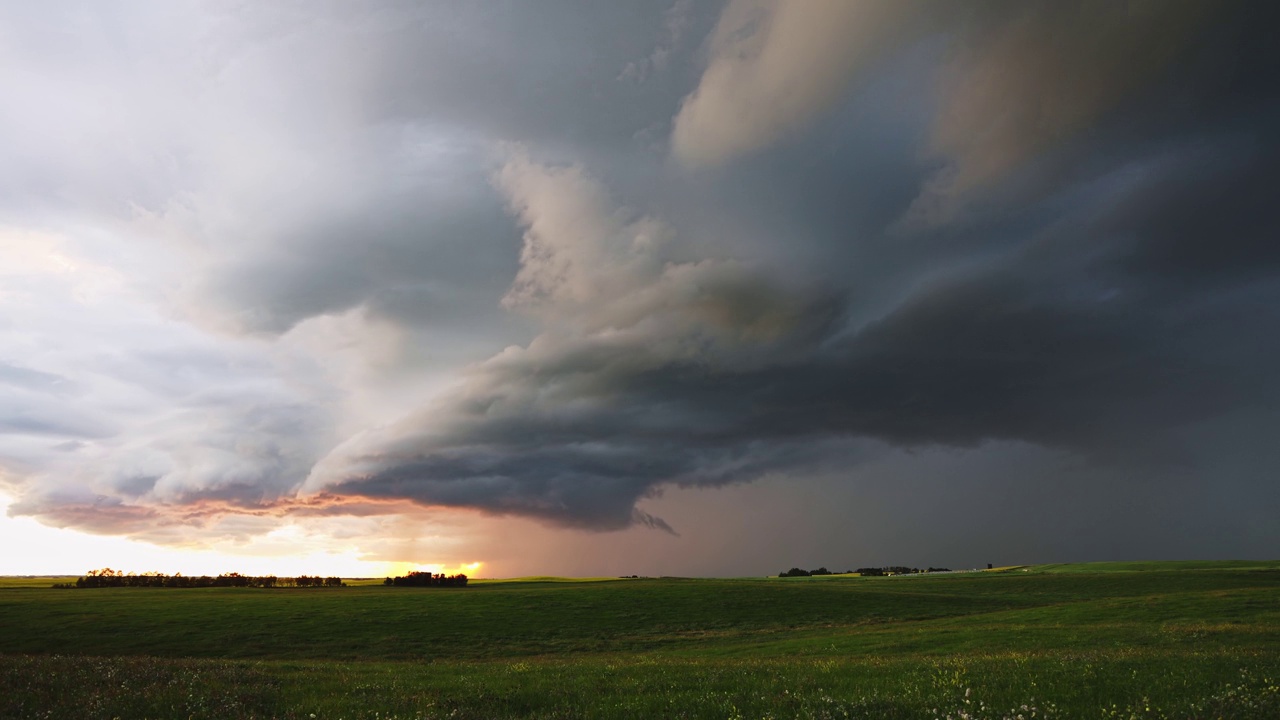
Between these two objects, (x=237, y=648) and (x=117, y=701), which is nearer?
(x=117, y=701)

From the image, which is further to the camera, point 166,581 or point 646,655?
point 166,581

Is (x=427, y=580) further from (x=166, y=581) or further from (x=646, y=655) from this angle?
(x=646, y=655)

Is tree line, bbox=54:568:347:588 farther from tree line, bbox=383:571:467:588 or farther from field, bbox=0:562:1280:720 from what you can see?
field, bbox=0:562:1280:720

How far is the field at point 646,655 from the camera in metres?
15.6

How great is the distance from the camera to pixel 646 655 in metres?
42.7

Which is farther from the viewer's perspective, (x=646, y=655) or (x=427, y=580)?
(x=427, y=580)

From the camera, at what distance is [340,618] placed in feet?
227

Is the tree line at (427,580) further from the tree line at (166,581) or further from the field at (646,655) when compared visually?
the field at (646,655)

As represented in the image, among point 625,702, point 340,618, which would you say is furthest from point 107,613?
point 625,702

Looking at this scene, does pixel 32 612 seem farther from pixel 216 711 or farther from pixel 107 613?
pixel 216 711

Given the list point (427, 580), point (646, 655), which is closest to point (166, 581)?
point (427, 580)

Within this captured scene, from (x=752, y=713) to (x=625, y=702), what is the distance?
338 cm

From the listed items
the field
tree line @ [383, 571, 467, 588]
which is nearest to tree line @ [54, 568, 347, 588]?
tree line @ [383, 571, 467, 588]

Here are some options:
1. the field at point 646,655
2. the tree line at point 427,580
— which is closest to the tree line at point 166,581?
the tree line at point 427,580
